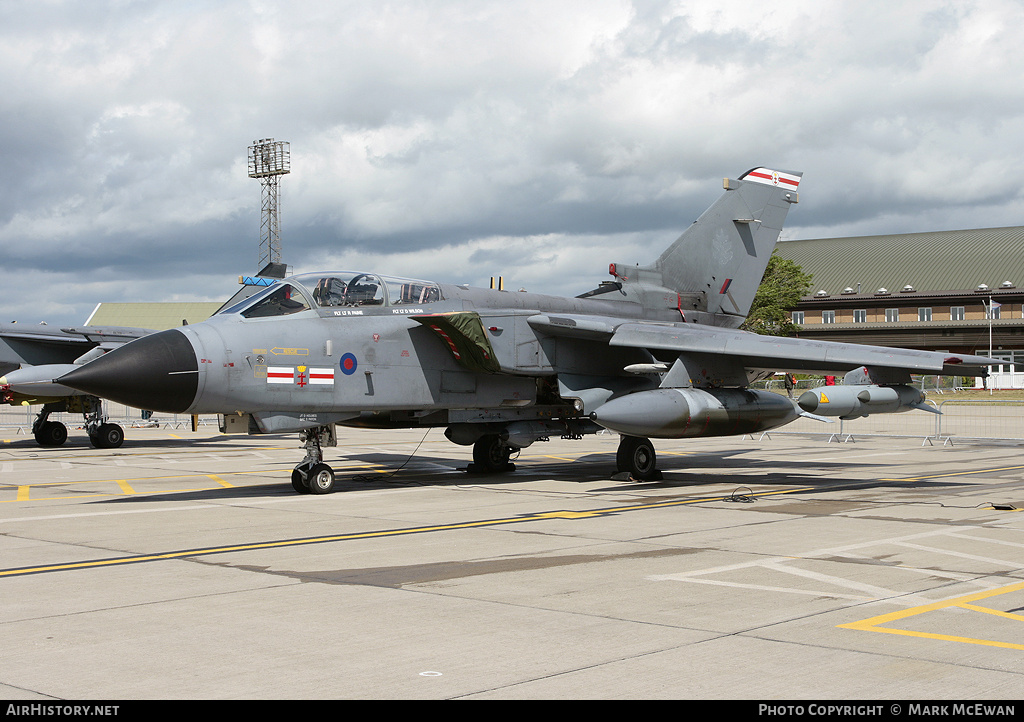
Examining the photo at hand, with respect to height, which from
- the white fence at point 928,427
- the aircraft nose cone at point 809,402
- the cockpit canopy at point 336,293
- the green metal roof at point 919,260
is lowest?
the white fence at point 928,427

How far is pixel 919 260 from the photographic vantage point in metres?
83.9

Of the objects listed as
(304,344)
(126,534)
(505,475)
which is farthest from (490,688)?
(505,475)

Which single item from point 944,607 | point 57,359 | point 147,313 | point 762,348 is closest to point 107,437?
point 57,359

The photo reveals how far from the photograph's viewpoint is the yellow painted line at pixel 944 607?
5.18m

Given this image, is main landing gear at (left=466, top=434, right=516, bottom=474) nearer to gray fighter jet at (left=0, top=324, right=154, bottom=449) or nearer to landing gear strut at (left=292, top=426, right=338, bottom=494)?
landing gear strut at (left=292, top=426, right=338, bottom=494)

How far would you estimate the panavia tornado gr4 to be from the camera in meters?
11.7

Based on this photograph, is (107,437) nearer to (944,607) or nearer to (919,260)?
(944,607)

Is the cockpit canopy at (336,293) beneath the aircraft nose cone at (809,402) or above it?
above

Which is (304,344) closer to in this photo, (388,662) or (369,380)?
(369,380)

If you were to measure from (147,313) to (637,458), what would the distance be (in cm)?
7588

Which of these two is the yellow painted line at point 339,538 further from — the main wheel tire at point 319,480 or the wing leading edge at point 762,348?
the main wheel tire at point 319,480

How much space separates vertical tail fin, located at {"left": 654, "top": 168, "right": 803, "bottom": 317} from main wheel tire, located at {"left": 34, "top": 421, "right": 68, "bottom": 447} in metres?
17.8

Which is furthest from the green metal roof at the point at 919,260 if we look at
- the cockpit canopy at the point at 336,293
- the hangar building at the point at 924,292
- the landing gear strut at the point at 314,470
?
the landing gear strut at the point at 314,470

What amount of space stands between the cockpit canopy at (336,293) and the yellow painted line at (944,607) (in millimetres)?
8890
